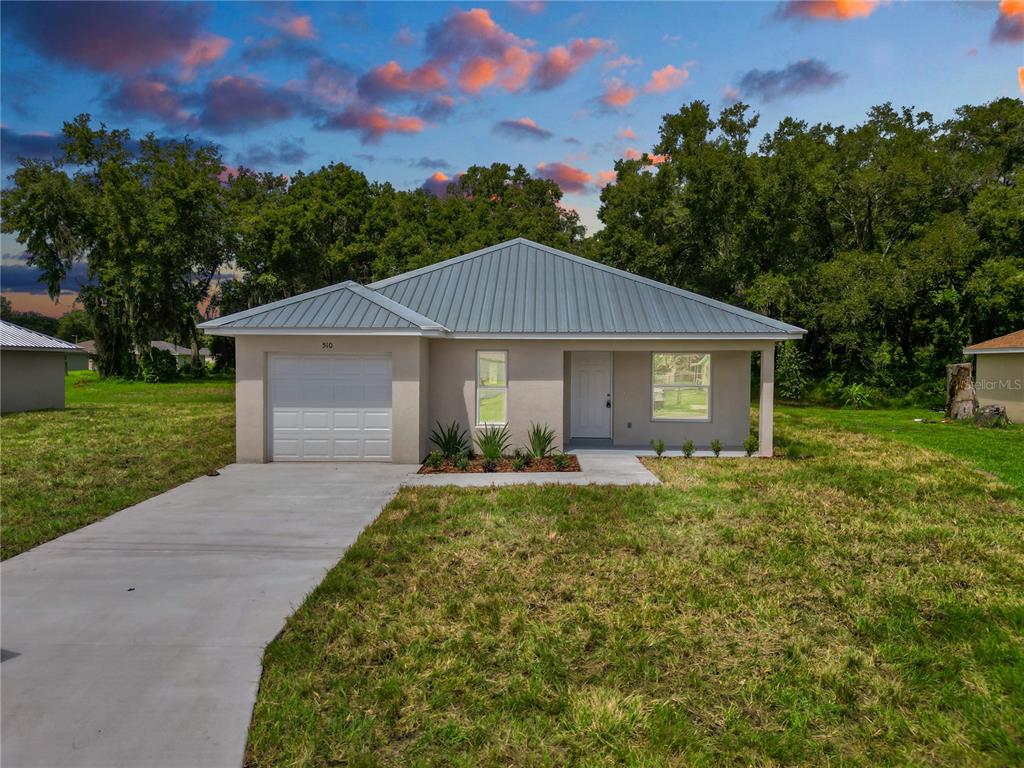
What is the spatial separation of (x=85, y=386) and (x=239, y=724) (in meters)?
39.2

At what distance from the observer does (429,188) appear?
1513 inches

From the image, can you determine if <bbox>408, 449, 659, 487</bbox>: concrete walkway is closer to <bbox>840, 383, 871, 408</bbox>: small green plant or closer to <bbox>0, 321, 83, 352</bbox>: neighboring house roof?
<bbox>840, 383, 871, 408</bbox>: small green plant

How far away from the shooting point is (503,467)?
453 inches

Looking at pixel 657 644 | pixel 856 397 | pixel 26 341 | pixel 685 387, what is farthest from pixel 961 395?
pixel 26 341

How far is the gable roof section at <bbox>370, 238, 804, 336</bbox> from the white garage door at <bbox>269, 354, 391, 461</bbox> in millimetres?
2071

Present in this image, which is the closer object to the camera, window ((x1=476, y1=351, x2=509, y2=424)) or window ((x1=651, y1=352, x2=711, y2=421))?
window ((x1=476, y1=351, x2=509, y2=424))

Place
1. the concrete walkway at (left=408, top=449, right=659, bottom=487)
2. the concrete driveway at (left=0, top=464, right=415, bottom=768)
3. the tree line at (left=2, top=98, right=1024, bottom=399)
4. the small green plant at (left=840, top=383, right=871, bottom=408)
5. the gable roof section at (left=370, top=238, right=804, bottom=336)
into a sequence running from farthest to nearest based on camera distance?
the small green plant at (left=840, top=383, right=871, bottom=408)
the tree line at (left=2, top=98, right=1024, bottom=399)
the gable roof section at (left=370, top=238, right=804, bottom=336)
the concrete walkway at (left=408, top=449, right=659, bottom=487)
the concrete driveway at (left=0, top=464, right=415, bottom=768)

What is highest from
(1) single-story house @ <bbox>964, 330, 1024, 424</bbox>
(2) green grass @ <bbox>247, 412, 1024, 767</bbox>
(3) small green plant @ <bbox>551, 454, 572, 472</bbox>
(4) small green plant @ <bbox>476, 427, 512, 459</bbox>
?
(1) single-story house @ <bbox>964, 330, 1024, 424</bbox>

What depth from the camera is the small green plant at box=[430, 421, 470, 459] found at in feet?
40.2

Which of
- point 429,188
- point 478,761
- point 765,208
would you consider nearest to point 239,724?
point 478,761

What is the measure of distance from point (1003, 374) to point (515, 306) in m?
15.8

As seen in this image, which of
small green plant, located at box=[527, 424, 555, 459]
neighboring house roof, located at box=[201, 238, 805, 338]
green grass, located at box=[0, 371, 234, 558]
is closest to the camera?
green grass, located at box=[0, 371, 234, 558]

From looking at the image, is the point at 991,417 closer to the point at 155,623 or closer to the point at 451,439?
the point at 451,439

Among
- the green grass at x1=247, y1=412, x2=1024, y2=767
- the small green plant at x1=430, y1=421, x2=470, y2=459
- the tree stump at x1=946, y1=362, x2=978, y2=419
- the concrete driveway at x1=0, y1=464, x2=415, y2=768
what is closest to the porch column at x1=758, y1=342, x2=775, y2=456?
the green grass at x1=247, y1=412, x2=1024, y2=767
